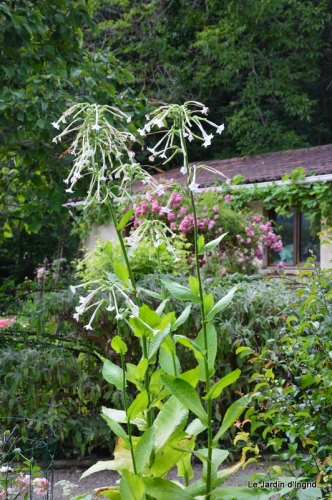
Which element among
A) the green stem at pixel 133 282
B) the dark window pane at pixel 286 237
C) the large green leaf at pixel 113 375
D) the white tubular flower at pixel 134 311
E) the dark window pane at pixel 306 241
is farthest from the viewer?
the dark window pane at pixel 286 237

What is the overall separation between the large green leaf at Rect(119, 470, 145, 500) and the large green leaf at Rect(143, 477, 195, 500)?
72 millimetres

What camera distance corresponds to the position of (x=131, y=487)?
1831 mm

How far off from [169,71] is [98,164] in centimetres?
1768

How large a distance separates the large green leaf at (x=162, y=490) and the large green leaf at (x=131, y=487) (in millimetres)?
72

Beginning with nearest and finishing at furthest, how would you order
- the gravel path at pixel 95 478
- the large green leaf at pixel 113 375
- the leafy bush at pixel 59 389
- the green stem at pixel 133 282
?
the green stem at pixel 133 282 < the large green leaf at pixel 113 375 < the gravel path at pixel 95 478 < the leafy bush at pixel 59 389

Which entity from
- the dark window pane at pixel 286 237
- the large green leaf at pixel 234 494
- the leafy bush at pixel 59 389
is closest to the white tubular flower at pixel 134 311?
the large green leaf at pixel 234 494

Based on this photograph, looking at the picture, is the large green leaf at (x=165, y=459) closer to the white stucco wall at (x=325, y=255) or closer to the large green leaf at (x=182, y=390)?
the large green leaf at (x=182, y=390)

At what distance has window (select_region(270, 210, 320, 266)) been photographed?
40.2 feet

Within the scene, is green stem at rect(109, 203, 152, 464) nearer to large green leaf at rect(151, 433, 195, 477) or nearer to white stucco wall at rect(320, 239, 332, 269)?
large green leaf at rect(151, 433, 195, 477)

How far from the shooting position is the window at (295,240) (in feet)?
40.2

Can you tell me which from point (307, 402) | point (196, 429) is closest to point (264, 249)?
point (307, 402)

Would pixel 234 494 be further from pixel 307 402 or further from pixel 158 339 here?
pixel 307 402

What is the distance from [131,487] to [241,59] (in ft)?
56.2

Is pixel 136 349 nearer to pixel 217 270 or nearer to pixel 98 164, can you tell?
pixel 98 164
